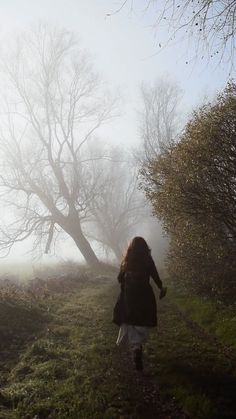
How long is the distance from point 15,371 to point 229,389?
3953 millimetres

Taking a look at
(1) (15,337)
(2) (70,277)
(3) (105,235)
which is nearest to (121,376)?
(1) (15,337)

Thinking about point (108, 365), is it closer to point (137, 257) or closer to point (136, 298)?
point (136, 298)

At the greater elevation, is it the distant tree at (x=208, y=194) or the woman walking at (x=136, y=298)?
the distant tree at (x=208, y=194)

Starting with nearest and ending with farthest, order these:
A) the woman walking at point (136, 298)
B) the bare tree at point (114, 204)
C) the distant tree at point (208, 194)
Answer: the woman walking at point (136, 298)
the distant tree at point (208, 194)
the bare tree at point (114, 204)

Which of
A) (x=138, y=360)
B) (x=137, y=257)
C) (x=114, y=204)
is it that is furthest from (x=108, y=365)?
(x=114, y=204)

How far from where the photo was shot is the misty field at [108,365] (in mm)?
6383

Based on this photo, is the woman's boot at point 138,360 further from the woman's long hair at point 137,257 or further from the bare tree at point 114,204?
the bare tree at point 114,204

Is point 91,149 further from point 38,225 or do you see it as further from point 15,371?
point 15,371

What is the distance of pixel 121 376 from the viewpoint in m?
7.70

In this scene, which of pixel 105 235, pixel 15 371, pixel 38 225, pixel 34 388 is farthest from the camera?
pixel 105 235

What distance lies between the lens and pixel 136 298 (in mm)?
8500

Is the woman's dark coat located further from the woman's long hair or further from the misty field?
the misty field

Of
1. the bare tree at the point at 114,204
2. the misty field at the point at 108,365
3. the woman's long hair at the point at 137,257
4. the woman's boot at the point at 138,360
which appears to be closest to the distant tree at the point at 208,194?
the misty field at the point at 108,365

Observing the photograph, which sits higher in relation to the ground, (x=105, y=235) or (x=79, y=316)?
(x=105, y=235)
